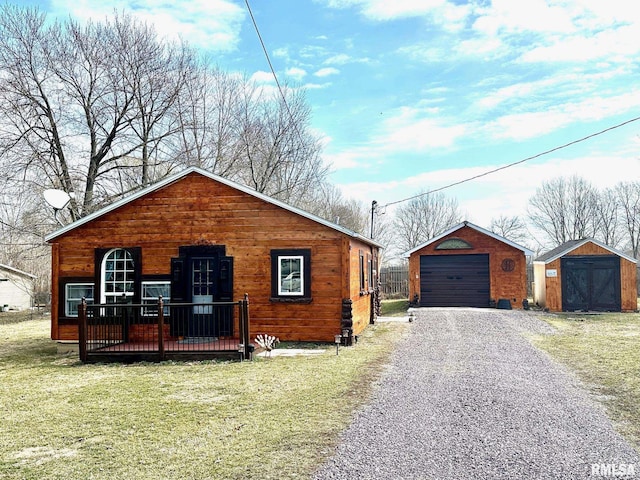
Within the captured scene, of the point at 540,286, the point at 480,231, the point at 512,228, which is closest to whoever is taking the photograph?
the point at 480,231

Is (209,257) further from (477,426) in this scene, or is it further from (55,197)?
(477,426)

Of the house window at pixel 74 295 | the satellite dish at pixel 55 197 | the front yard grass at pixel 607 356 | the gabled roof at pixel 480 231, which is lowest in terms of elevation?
the front yard grass at pixel 607 356

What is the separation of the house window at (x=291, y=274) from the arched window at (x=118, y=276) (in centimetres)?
346

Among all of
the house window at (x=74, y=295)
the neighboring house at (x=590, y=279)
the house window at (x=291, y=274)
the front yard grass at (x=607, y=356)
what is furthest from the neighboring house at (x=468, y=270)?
the house window at (x=74, y=295)

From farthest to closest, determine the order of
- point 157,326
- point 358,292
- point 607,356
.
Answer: point 358,292
point 157,326
point 607,356

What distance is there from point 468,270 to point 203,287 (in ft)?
43.5

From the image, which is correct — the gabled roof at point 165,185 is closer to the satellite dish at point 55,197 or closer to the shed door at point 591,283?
the satellite dish at point 55,197

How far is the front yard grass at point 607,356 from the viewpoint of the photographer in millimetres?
6434

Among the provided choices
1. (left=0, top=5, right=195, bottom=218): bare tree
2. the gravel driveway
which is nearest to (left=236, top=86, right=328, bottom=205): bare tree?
(left=0, top=5, right=195, bottom=218): bare tree

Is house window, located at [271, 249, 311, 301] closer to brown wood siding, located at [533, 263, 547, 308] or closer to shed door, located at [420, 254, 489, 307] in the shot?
shed door, located at [420, 254, 489, 307]

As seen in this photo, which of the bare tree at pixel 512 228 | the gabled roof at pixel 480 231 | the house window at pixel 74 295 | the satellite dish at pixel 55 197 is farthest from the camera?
the bare tree at pixel 512 228

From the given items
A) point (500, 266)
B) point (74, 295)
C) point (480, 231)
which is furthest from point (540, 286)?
point (74, 295)

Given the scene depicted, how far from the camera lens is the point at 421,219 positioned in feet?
155

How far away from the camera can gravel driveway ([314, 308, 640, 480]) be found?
4527 mm
